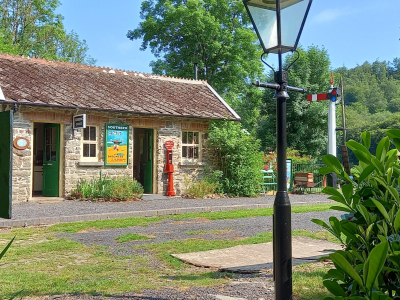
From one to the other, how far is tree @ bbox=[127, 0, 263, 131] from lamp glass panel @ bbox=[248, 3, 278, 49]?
83.8ft

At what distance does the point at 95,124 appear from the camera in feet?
46.7

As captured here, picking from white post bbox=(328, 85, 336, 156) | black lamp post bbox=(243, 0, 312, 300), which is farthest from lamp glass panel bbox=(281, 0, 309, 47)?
white post bbox=(328, 85, 336, 156)

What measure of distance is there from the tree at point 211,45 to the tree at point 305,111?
3462 millimetres

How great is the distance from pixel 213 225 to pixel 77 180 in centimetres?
635

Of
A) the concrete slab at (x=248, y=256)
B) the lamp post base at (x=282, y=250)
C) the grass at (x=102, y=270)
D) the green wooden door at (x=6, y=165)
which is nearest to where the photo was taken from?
the green wooden door at (x=6, y=165)

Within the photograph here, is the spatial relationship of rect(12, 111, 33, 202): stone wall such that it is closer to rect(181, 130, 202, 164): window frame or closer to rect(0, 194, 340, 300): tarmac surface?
rect(0, 194, 340, 300): tarmac surface

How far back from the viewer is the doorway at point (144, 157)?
15.7 m

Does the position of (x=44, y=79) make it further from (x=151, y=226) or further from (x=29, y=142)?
(x=151, y=226)

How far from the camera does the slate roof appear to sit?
13453 mm

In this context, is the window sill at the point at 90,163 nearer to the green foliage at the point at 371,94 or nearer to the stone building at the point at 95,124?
the stone building at the point at 95,124

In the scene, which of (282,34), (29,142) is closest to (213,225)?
(282,34)

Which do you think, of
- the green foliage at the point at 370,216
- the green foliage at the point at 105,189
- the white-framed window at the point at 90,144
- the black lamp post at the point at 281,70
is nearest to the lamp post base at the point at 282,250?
the black lamp post at the point at 281,70

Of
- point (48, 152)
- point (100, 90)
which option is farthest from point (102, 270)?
point (100, 90)

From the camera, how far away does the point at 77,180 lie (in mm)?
13820
